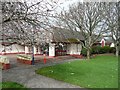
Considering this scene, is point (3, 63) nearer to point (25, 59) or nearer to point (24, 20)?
point (25, 59)

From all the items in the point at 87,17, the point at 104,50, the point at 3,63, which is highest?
the point at 87,17

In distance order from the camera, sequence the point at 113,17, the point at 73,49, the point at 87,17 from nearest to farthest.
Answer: the point at 87,17 → the point at 113,17 → the point at 73,49

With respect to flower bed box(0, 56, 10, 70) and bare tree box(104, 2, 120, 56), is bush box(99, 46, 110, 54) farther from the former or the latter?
flower bed box(0, 56, 10, 70)

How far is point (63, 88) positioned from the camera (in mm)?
10492

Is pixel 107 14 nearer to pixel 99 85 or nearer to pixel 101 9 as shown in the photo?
pixel 101 9

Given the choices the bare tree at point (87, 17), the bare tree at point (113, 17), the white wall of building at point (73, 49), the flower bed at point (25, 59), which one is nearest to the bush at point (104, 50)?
the white wall of building at point (73, 49)

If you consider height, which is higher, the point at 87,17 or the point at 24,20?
the point at 87,17

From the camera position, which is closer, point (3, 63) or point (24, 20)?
point (24, 20)

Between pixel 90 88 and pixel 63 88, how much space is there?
4.65 feet

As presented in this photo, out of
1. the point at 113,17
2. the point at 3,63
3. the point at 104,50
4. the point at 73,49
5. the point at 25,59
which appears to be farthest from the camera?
the point at 104,50

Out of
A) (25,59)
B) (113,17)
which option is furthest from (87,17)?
(25,59)

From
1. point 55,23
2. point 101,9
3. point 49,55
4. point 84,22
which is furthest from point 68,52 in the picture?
point 55,23

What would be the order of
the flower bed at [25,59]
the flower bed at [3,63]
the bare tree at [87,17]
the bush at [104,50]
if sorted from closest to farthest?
the flower bed at [3,63]
the flower bed at [25,59]
the bare tree at [87,17]
the bush at [104,50]

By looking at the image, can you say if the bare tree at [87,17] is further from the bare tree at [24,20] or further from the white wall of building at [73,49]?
the bare tree at [24,20]
